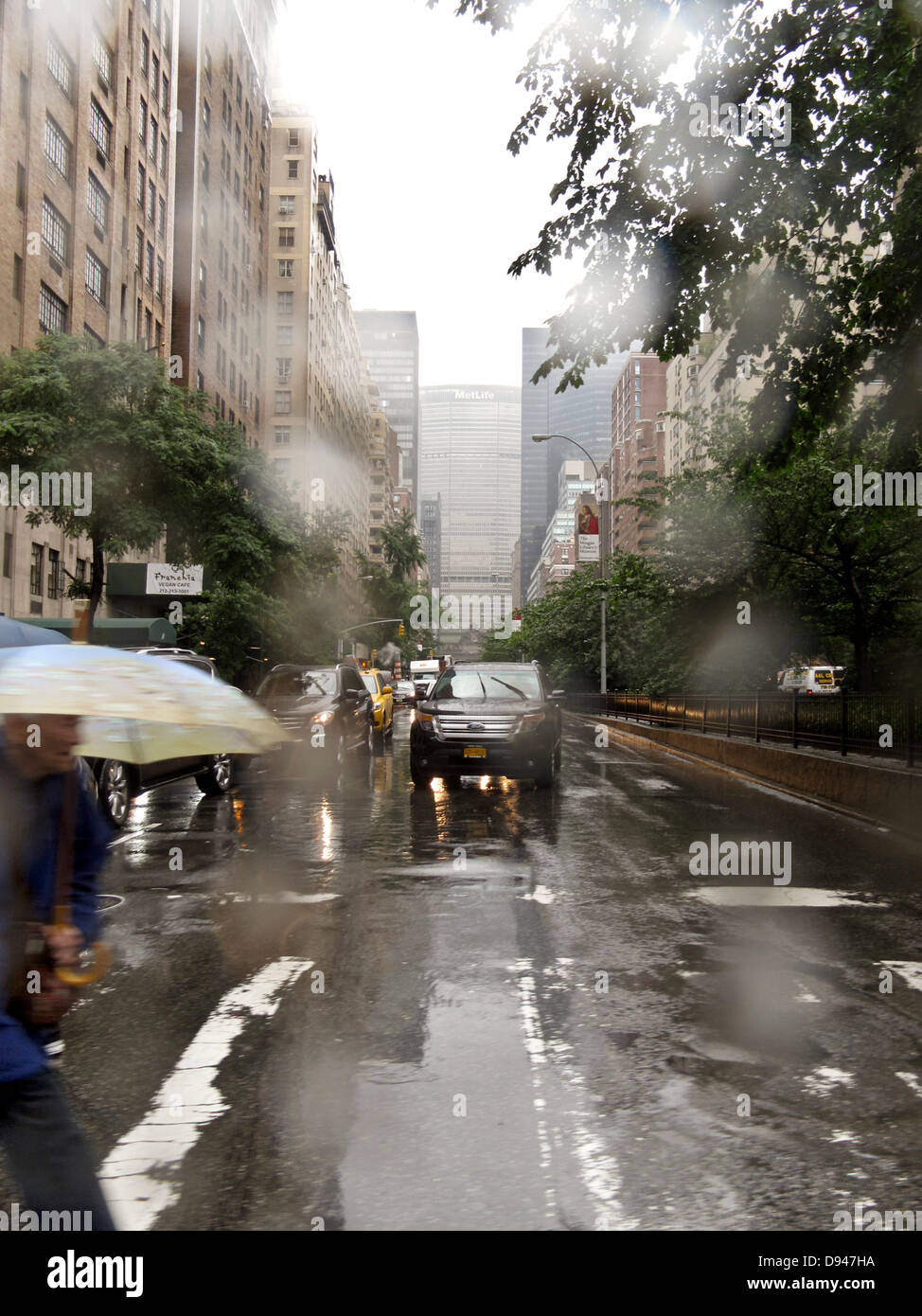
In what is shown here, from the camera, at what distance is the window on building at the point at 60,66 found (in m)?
35.9

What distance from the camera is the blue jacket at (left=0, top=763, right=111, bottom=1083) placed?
2.53 meters

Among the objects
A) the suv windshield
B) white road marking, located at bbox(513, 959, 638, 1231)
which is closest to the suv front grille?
the suv windshield

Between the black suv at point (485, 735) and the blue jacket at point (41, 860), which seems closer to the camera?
the blue jacket at point (41, 860)

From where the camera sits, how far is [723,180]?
1162 cm

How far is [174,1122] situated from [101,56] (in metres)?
44.9

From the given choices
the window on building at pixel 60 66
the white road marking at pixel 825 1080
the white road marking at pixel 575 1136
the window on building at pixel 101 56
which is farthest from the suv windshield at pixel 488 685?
the window on building at pixel 101 56

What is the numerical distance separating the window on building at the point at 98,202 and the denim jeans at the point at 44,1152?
1651 inches

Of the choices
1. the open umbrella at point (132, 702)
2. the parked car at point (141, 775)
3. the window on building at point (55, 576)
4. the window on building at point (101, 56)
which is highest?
the window on building at point (101, 56)

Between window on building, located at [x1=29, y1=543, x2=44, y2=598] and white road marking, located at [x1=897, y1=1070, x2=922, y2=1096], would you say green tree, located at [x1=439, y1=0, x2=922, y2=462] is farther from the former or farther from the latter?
window on building, located at [x1=29, y1=543, x2=44, y2=598]

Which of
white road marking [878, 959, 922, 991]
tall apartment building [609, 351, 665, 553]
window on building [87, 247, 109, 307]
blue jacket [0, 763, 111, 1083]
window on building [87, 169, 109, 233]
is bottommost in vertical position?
white road marking [878, 959, 922, 991]

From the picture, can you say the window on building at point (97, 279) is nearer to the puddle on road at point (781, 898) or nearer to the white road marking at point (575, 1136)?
the puddle on road at point (781, 898)

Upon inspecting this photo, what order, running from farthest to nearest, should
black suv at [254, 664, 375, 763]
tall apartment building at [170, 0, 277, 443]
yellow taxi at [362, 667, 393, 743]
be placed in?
1. tall apartment building at [170, 0, 277, 443]
2. yellow taxi at [362, 667, 393, 743]
3. black suv at [254, 664, 375, 763]

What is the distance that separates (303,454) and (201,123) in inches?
1288
